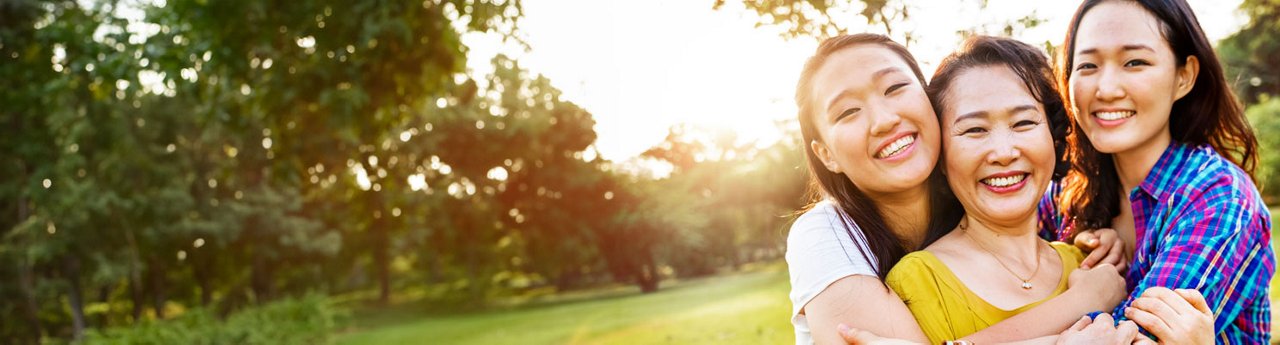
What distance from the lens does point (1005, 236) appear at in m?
2.56

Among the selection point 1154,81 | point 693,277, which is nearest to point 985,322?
point 1154,81

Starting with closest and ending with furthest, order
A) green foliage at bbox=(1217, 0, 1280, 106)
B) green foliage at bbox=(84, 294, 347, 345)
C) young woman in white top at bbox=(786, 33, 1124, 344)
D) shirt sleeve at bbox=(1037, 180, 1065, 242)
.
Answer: young woman in white top at bbox=(786, 33, 1124, 344) → shirt sleeve at bbox=(1037, 180, 1065, 242) → green foliage at bbox=(84, 294, 347, 345) → green foliage at bbox=(1217, 0, 1280, 106)

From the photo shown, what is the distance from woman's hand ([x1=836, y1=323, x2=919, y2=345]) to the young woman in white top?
3cm

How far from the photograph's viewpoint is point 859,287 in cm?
229

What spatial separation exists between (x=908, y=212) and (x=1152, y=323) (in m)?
0.68

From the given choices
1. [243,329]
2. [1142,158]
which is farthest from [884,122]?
[243,329]

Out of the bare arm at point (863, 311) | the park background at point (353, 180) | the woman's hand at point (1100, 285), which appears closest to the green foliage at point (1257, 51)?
the park background at point (353, 180)

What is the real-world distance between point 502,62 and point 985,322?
8.68 m

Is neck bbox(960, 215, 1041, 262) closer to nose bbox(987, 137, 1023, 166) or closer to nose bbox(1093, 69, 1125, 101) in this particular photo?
nose bbox(987, 137, 1023, 166)

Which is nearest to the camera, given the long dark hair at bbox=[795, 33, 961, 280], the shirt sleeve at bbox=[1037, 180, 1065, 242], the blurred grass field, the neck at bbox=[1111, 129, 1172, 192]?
the long dark hair at bbox=[795, 33, 961, 280]

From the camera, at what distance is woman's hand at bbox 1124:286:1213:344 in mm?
2268

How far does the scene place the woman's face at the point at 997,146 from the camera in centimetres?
243

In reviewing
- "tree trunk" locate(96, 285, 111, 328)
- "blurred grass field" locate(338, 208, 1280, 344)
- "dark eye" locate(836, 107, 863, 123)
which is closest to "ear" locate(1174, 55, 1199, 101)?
"dark eye" locate(836, 107, 863, 123)

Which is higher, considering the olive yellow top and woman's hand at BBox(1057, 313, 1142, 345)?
the olive yellow top
